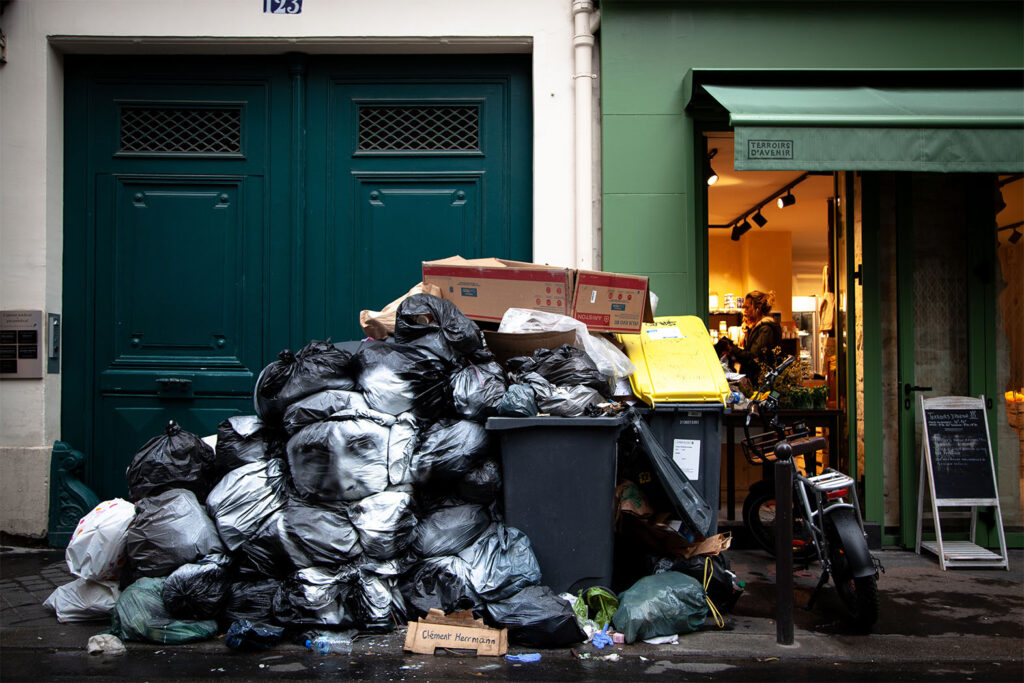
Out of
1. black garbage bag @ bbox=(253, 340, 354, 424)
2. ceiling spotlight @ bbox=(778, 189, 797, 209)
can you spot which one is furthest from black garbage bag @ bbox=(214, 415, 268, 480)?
ceiling spotlight @ bbox=(778, 189, 797, 209)

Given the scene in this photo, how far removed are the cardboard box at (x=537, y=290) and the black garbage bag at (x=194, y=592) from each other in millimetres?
2214

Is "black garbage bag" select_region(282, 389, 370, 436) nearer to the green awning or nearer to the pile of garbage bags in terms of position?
the pile of garbage bags

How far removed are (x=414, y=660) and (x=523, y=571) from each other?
0.70 metres

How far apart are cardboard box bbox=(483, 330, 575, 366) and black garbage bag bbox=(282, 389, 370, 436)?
1019mm

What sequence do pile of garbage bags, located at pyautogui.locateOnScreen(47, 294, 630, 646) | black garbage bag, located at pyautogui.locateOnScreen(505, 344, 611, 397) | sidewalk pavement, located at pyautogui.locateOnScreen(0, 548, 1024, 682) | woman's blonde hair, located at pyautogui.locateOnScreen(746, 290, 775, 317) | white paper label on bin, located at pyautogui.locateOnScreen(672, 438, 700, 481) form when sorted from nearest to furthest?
1. sidewalk pavement, located at pyautogui.locateOnScreen(0, 548, 1024, 682)
2. pile of garbage bags, located at pyautogui.locateOnScreen(47, 294, 630, 646)
3. black garbage bag, located at pyautogui.locateOnScreen(505, 344, 611, 397)
4. white paper label on bin, located at pyautogui.locateOnScreen(672, 438, 700, 481)
5. woman's blonde hair, located at pyautogui.locateOnScreen(746, 290, 775, 317)

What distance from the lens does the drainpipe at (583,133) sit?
6.18m

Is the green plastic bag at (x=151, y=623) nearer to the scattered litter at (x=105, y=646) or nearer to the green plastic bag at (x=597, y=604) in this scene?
the scattered litter at (x=105, y=646)

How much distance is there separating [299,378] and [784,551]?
2815mm

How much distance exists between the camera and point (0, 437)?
6156 millimetres

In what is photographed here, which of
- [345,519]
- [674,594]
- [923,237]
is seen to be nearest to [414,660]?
[345,519]

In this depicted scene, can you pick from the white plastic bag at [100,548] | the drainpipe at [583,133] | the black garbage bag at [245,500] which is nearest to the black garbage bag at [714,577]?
the black garbage bag at [245,500]

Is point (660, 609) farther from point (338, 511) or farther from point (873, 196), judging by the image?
point (873, 196)

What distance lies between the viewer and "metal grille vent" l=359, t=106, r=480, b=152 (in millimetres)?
6453

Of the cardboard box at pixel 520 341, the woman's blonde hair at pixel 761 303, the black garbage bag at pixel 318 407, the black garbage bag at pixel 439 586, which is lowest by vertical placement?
the black garbage bag at pixel 439 586
